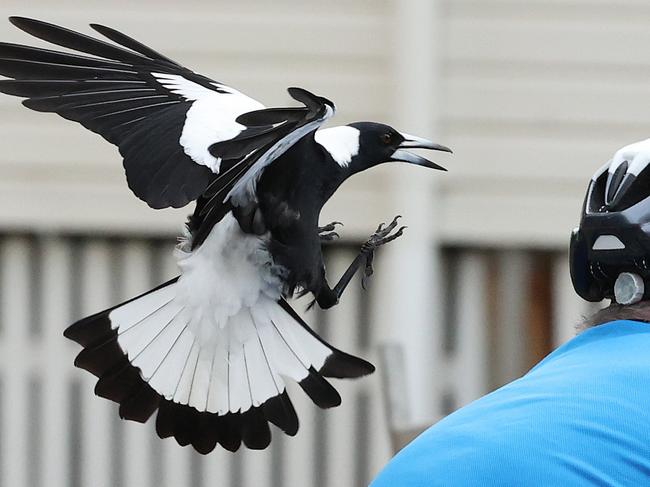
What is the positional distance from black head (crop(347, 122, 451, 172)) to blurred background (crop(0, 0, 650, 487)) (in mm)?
2010

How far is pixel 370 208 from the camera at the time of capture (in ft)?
16.9

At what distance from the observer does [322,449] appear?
5535 mm

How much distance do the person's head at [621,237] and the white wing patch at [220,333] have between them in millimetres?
971

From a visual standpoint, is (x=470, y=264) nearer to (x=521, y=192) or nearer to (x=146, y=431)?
(x=521, y=192)

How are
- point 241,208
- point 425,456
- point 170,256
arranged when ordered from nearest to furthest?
1. point 425,456
2. point 241,208
3. point 170,256

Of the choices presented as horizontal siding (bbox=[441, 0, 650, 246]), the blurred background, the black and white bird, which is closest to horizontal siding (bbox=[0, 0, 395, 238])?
the blurred background

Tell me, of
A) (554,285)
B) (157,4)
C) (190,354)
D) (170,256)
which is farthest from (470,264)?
(190,354)

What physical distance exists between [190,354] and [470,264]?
2585mm

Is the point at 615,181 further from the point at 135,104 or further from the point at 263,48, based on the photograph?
the point at 263,48

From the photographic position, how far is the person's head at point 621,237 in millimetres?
1953

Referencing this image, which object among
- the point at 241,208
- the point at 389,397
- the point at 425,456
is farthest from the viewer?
the point at 389,397

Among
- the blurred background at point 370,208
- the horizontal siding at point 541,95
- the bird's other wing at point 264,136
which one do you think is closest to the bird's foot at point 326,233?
the bird's other wing at point 264,136

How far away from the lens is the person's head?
1953 millimetres

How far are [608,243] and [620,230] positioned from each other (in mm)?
37
